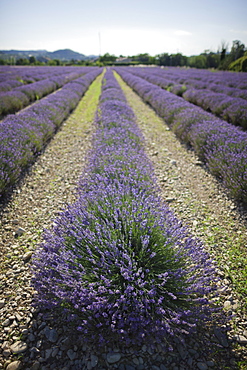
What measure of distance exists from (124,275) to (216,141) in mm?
3780

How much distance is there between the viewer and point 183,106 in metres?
7.52

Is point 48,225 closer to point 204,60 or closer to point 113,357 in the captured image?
point 113,357

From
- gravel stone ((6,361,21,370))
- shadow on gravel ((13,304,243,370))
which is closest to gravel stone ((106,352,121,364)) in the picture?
shadow on gravel ((13,304,243,370))

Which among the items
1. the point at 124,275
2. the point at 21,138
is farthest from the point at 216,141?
the point at 21,138

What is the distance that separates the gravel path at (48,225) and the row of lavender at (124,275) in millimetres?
130

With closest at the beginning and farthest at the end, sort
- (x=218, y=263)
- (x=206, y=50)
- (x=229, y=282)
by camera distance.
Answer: (x=229, y=282)
(x=218, y=263)
(x=206, y=50)

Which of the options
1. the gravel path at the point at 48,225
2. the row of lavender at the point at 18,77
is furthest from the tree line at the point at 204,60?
the gravel path at the point at 48,225

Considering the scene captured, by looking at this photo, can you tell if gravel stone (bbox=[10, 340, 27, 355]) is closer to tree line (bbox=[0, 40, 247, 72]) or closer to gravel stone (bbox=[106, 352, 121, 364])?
gravel stone (bbox=[106, 352, 121, 364])

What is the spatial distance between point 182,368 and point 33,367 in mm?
1033

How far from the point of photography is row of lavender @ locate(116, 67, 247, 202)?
356 cm

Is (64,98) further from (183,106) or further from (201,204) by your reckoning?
(201,204)

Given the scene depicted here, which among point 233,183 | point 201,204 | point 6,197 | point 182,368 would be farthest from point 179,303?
point 6,197

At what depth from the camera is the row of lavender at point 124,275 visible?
1.62 m

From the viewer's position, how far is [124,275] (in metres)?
1.68
